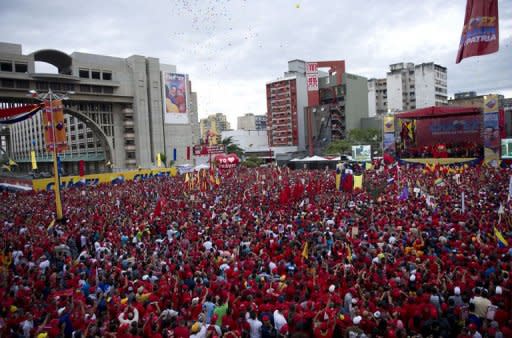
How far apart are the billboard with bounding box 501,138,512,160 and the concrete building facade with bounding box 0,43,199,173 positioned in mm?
47078

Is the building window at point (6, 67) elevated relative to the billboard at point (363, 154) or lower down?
elevated

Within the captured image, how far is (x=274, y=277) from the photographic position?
7.96 metres

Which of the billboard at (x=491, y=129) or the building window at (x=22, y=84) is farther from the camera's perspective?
the building window at (x=22, y=84)

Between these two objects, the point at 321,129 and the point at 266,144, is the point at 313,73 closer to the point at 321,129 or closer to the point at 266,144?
the point at 321,129

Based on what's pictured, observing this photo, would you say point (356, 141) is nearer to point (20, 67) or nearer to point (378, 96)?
point (378, 96)

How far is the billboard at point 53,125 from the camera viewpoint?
52.6 ft

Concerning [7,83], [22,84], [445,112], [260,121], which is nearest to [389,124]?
[445,112]

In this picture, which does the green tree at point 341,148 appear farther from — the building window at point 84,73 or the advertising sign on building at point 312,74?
the building window at point 84,73

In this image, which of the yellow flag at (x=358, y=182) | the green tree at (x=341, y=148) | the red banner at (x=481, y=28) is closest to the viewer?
the red banner at (x=481, y=28)

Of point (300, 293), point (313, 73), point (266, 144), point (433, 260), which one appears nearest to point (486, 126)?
point (433, 260)

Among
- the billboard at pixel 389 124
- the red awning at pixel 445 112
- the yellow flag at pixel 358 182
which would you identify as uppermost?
the red awning at pixel 445 112

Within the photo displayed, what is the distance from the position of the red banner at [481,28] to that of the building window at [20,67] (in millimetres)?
54019

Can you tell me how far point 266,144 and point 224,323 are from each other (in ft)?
282

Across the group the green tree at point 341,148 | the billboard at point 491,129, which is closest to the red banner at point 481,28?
the billboard at point 491,129
